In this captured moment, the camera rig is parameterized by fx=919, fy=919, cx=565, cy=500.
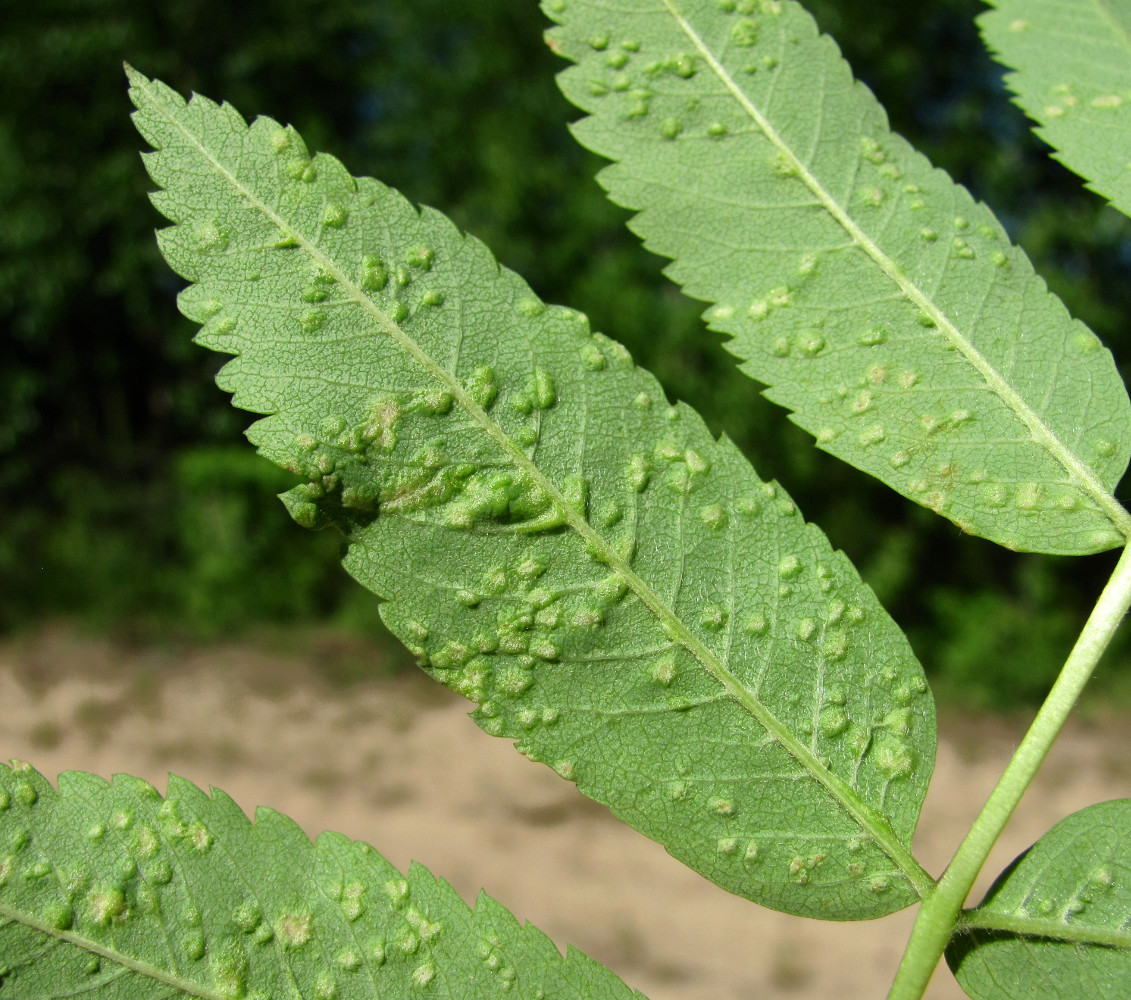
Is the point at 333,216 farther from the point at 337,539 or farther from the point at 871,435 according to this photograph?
the point at 337,539

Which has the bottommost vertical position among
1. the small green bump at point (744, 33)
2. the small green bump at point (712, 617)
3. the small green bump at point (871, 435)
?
the small green bump at point (712, 617)

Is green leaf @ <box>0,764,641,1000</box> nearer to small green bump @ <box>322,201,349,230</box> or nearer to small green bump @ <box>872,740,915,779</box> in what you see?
small green bump @ <box>872,740,915,779</box>

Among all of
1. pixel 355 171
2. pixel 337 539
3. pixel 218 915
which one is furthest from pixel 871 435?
pixel 355 171

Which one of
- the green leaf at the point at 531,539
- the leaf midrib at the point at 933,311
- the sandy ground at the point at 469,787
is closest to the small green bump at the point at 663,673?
the green leaf at the point at 531,539

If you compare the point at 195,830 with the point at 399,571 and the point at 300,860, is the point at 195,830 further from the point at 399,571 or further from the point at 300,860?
the point at 399,571

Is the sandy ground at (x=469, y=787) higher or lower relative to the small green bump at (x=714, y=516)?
lower

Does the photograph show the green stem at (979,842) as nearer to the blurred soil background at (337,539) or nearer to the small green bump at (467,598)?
the small green bump at (467,598)

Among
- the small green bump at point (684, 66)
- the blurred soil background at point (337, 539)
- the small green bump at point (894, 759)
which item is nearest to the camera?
the small green bump at point (894, 759)
